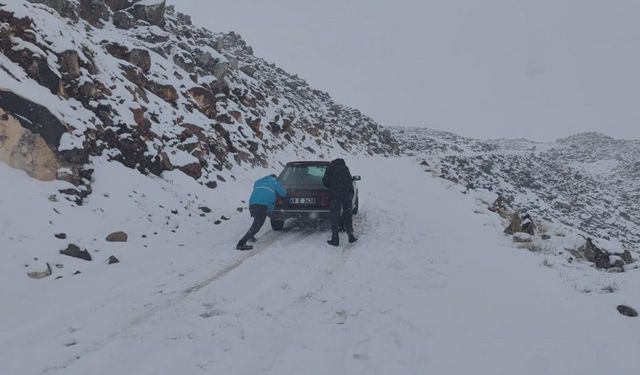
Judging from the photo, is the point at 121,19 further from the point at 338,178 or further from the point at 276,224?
the point at 338,178

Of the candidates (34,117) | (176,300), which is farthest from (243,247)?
(34,117)

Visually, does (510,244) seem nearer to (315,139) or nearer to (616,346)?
(616,346)

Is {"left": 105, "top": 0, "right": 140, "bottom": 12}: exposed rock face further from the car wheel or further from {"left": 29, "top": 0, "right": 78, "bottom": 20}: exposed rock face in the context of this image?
the car wheel

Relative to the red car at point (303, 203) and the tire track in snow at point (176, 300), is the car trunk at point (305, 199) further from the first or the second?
the tire track in snow at point (176, 300)

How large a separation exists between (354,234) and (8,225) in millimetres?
6843

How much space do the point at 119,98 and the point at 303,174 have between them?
19.7 ft

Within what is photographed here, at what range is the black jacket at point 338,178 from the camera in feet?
32.1

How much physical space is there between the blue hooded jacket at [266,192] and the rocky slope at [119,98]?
11.9ft

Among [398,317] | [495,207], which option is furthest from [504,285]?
[495,207]

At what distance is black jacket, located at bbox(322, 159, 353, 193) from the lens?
9.78 meters

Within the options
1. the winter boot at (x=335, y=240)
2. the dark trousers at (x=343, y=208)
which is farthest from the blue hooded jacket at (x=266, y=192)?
the winter boot at (x=335, y=240)

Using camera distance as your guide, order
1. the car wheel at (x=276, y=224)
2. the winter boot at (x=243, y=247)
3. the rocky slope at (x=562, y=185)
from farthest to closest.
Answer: the rocky slope at (x=562, y=185), the car wheel at (x=276, y=224), the winter boot at (x=243, y=247)

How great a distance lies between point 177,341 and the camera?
4.59 meters

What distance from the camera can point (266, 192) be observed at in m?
9.40
